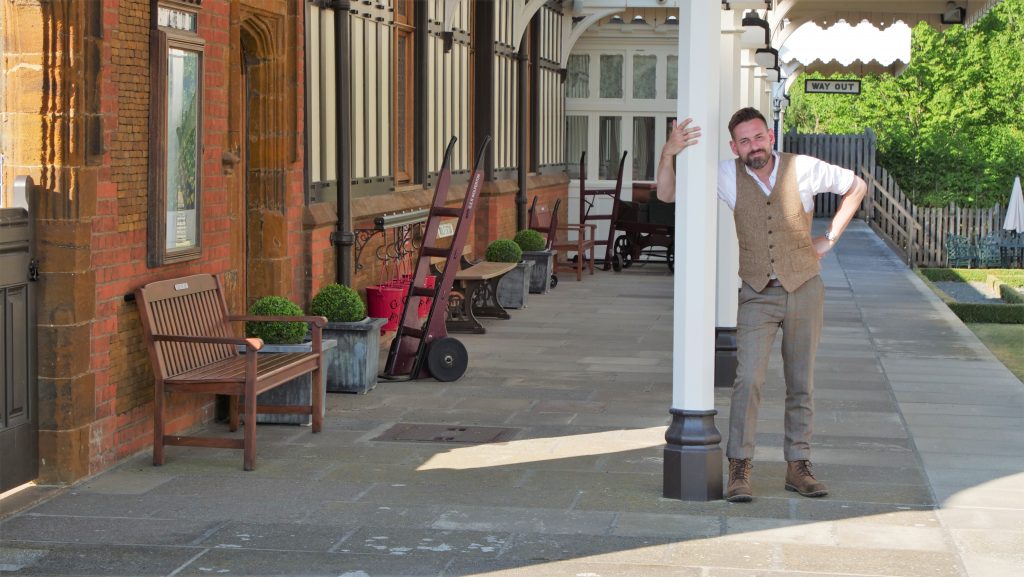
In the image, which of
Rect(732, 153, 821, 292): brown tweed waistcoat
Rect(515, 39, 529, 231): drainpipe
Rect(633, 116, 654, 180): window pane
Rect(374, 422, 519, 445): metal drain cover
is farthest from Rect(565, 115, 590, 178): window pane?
Rect(732, 153, 821, 292): brown tweed waistcoat

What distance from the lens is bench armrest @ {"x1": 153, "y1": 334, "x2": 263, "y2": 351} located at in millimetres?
6977

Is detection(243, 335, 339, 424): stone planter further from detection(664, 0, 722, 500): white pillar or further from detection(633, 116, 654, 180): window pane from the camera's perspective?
detection(633, 116, 654, 180): window pane

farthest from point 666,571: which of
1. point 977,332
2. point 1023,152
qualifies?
point 1023,152

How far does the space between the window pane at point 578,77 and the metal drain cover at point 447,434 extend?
15.3 m

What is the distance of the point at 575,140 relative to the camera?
2334 cm

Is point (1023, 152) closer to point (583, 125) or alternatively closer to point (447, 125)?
point (583, 125)

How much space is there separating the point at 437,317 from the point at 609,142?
13.8m

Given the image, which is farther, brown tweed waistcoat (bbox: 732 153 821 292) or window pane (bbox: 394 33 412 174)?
window pane (bbox: 394 33 412 174)

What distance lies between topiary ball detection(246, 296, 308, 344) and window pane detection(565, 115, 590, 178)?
14.9 m

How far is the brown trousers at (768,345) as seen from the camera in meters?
6.38

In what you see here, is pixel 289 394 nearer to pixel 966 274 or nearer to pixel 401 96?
pixel 401 96

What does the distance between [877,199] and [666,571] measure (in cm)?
2777

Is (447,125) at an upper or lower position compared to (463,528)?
upper

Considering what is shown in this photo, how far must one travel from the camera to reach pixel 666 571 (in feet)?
17.7
